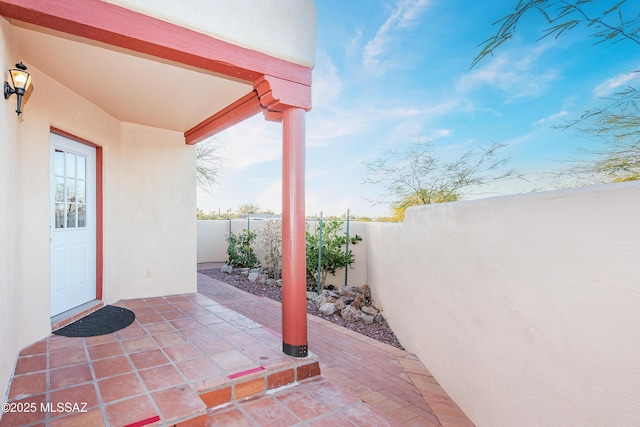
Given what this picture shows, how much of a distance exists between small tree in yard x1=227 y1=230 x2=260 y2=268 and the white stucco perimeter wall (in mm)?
6097

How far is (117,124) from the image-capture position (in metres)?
4.61

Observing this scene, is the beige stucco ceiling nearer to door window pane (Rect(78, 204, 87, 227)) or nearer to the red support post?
the red support post

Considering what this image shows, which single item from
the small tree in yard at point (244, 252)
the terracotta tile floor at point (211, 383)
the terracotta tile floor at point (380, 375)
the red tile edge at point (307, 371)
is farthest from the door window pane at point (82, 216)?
the small tree in yard at point (244, 252)

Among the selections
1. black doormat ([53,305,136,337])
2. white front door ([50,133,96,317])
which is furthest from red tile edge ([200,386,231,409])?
white front door ([50,133,96,317])

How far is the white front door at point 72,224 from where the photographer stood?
3617mm

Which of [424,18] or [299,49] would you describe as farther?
[424,18]

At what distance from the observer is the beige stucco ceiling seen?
8.88 ft

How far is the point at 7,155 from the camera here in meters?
2.34

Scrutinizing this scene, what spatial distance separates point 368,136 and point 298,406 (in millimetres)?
6773

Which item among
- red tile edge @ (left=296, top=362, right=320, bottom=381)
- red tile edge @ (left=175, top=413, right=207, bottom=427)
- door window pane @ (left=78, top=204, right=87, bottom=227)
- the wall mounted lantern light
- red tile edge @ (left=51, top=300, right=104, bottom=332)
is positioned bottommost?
red tile edge @ (left=296, top=362, right=320, bottom=381)

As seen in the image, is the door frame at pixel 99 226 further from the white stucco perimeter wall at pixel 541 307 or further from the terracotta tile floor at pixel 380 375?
the white stucco perimeter wall at pixel 541 307

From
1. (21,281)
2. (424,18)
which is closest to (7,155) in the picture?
(21,281)

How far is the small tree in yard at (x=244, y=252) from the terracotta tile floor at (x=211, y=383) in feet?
15.5

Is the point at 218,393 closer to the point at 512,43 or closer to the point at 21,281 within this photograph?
the point at 21,281
